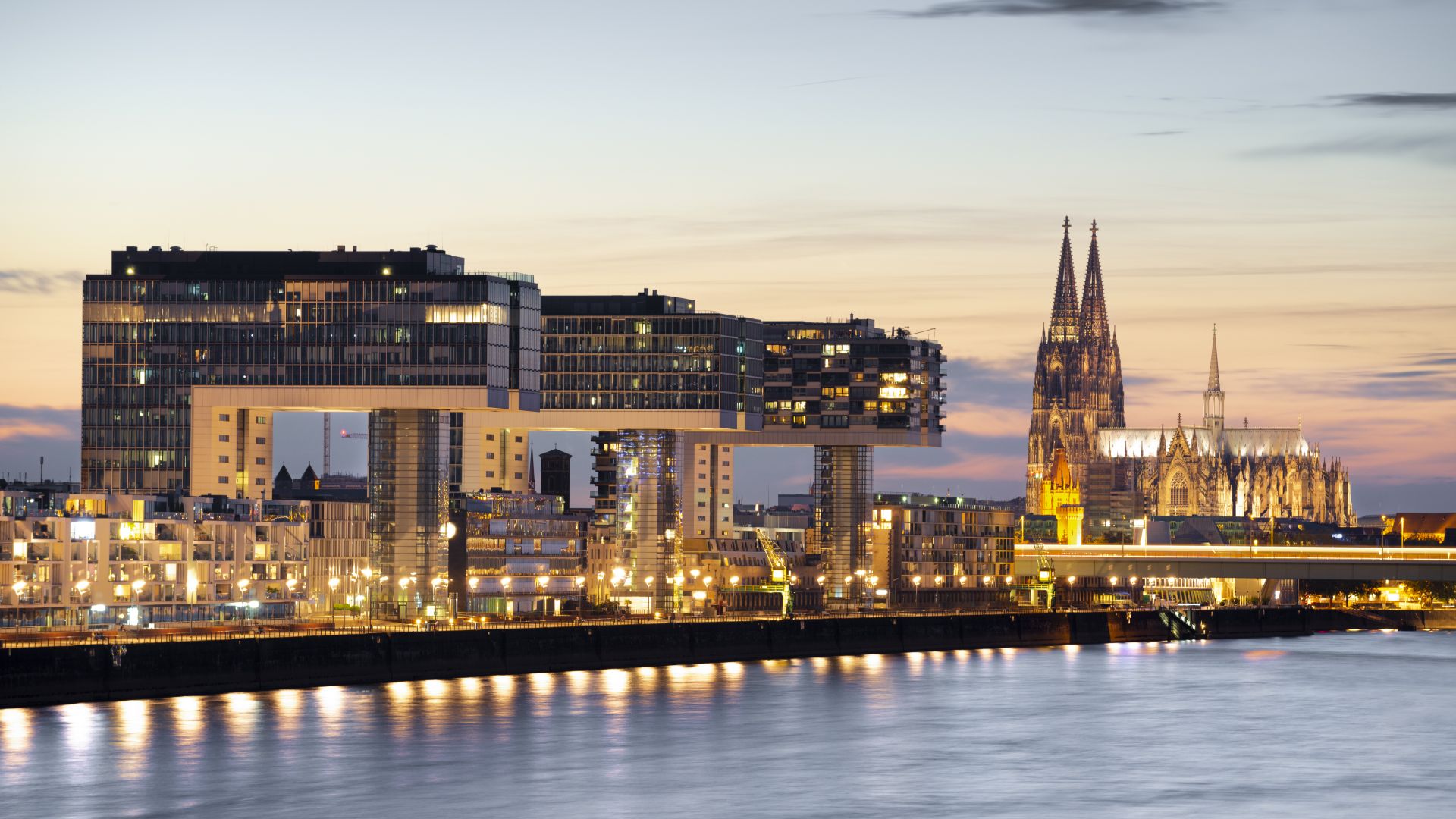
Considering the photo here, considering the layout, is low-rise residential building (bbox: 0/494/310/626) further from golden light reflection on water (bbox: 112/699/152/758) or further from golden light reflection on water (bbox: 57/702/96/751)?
golden light reflection on water (bbox: 57/702/96/751)

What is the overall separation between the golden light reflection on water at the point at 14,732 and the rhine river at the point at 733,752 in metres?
0.29

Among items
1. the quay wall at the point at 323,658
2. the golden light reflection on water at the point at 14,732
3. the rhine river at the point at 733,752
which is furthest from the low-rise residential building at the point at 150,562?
the golden light reflection on water at the point at 14,732

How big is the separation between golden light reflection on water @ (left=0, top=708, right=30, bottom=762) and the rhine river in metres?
0.29

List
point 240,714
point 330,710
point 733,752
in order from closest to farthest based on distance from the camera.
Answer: point 733,752
point 240,714
point 330,710

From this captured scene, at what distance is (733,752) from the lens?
Result: 412 feet

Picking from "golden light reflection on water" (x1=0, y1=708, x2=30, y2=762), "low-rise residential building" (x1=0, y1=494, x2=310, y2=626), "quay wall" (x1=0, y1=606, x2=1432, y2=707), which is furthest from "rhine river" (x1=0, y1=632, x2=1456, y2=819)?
"low-rise residential building" (x1=0, y1=494, x2=310, y2=626)

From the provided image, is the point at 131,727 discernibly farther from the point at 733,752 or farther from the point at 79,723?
the point at 733,752

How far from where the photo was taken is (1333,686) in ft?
577

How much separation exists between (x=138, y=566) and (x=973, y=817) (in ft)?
305

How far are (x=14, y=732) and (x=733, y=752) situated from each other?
37.6m

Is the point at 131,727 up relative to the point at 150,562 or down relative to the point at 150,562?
down

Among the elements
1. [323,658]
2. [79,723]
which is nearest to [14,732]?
[79,723]

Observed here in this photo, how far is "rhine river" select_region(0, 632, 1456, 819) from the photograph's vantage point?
106562mm

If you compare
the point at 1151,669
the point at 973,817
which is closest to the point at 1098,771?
the point at 973,817
